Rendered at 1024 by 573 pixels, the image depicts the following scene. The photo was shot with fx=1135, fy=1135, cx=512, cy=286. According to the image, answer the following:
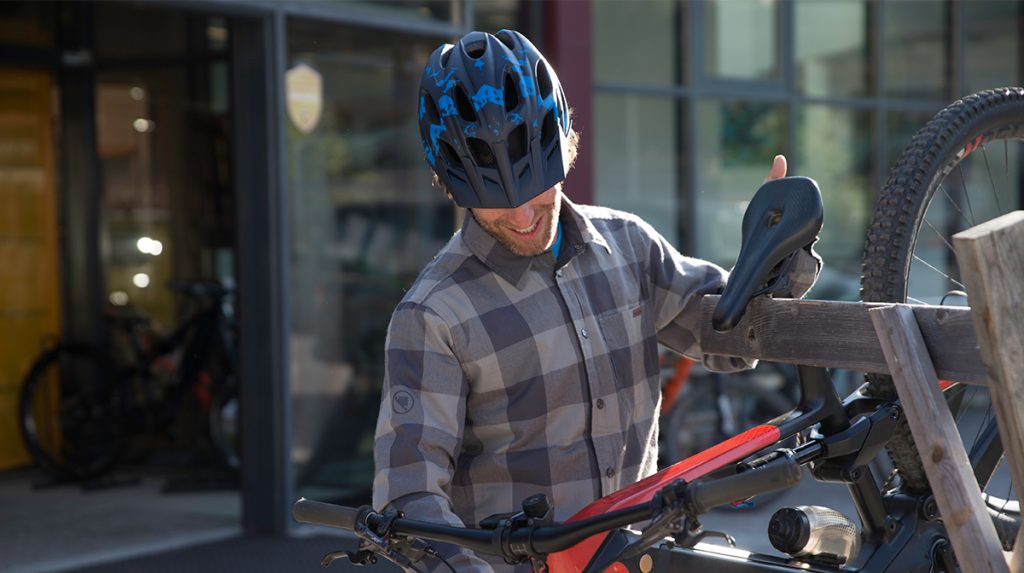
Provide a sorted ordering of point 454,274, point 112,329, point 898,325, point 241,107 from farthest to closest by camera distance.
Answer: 1. point 112,329
2. point 241,107
3. point 454,274
4. point 898,325

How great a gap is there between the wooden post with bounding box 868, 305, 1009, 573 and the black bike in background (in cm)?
637

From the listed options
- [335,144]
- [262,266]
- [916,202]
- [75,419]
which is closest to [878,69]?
[335,144]

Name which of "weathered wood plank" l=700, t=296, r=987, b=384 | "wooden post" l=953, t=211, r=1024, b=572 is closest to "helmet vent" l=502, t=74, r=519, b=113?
"weathered wood plank" l=700, t=296, r=987, b=384

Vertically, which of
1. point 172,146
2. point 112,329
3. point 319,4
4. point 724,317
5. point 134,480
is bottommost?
point 134,480

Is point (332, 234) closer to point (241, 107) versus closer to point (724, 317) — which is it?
point (241, 107)

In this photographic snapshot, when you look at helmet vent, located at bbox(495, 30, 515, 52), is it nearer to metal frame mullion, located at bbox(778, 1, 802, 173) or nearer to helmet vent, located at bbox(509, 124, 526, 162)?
helmet vent, located at bbox(509, 124, 526, 162)

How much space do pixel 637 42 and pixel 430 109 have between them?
19.5ft

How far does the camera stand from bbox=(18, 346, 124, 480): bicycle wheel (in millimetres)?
7707

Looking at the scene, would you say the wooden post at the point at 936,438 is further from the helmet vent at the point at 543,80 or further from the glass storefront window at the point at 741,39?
the glass storefront window at the point at 741,39

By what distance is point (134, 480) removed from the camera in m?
7.76

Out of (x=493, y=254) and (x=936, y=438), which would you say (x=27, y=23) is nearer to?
(x=493, y=254)

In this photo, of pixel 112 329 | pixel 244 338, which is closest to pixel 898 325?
pixel 244 338

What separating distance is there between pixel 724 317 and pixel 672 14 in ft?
20.7

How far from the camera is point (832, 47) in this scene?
8.69m
